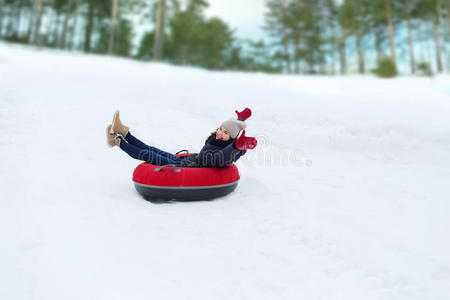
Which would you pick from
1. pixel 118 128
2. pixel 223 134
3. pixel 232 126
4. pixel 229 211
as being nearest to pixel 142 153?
pixel 118 128

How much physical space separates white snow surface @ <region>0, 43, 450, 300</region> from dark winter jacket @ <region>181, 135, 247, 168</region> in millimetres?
527

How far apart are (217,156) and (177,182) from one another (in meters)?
0.64

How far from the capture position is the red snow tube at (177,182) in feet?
11.1

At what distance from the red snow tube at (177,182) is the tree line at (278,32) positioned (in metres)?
22.1

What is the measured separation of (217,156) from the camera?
11.9 feet

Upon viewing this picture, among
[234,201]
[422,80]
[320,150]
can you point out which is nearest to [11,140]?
[234,201]

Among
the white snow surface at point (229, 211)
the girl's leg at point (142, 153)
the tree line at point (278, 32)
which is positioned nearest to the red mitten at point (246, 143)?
the white snow surface at point (229, 211)

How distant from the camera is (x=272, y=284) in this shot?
2168mm

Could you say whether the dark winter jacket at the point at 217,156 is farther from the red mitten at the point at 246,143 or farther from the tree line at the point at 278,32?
the tree line at the point at 278,32

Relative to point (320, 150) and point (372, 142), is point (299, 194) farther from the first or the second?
point (372, 142)

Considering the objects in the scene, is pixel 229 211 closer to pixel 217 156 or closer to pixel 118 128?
pixel 217 156

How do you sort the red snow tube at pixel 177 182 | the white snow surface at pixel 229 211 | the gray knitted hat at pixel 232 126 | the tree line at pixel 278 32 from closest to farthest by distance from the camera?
the white snow surface at pixel 229 211 < the red snow tube at pixel 177 182 < the gray knitted hat at pixel 232 126 < the tree line at pixel 278 32

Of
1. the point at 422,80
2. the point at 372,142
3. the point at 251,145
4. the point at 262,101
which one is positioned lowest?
the point at 251,145

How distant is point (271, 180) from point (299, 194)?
643 millimetres
